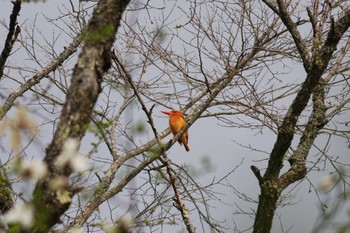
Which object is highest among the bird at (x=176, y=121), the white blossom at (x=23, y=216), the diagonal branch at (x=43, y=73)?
the bird at (x=176, y=121)

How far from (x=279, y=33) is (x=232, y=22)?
21.1 inches

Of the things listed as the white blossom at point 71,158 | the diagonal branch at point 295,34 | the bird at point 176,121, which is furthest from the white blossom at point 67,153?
the bird at point 176,121

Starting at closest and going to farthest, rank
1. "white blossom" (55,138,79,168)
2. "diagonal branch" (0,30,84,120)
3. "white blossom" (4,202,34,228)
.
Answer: "white blossom" (4,202,34,228), "white blossom" (55,138,79,168), "diagonal branch" (0,30,84,120)

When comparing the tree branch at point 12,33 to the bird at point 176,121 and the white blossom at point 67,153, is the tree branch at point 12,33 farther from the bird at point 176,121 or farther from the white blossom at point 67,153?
the bird at point 176,121

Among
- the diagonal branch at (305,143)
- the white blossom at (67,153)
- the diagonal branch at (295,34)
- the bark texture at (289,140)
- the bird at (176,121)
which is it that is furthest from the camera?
the bird at (176,121)

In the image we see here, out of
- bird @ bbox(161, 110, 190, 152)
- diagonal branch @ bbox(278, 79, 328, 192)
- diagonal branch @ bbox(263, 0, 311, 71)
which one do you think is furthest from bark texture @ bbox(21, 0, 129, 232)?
bird @ bbox(161, 110, 190, 152)

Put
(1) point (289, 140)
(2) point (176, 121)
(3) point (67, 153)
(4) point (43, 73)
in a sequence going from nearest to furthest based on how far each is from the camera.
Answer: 1. (3) point (67, 153)
2. (1) point (289, 140)
3. (4) point (43, 73)
4. (2) point (176, 121)

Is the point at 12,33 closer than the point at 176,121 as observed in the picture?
Yes

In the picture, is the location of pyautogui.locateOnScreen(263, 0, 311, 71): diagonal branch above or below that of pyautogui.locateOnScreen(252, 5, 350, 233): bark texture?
above

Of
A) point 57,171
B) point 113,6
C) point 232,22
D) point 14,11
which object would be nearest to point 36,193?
point 57,171

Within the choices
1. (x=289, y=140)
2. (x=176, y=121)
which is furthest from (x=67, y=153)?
(x=176, y=121)

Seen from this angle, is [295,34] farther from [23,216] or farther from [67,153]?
[23,216]

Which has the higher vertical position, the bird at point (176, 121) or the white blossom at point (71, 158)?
the bird at point (176, 121)

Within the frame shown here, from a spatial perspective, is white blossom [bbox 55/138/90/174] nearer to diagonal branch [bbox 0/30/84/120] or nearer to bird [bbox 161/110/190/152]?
diagonal branch [bbox 0/30/84/120]
